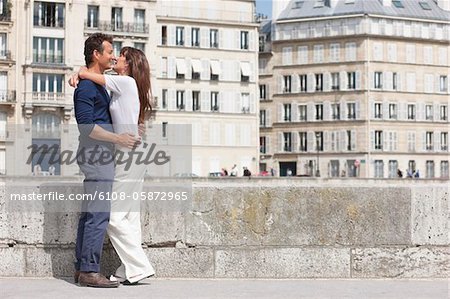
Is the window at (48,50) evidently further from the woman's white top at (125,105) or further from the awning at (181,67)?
the woman's white top at (125,105)

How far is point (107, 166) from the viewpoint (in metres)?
8.81

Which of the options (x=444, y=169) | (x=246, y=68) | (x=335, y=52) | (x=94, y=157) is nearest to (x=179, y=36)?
(x=246, y=68)

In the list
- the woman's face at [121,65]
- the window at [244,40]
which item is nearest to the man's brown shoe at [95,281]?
the woman's face at [121,65]

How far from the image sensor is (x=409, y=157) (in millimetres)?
93625

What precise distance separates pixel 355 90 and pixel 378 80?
105 inches

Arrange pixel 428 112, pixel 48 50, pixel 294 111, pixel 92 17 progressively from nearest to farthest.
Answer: pixel 48 50, pixel 92 17, pixel 294 111, pixel 428 112

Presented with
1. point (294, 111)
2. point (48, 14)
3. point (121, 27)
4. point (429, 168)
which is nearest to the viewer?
point (48, 14)

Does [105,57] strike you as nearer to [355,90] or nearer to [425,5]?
[355,90]

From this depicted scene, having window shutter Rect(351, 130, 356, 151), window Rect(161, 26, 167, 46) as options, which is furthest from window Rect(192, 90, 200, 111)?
window shutter Rect(351, 130, 356, 151)

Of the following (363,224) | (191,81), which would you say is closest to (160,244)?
(363,224)

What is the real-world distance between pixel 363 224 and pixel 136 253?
255cm

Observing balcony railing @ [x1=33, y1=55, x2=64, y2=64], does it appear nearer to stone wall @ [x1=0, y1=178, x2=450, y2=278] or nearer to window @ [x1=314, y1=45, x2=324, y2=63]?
window @ [x1=314, y1=45, x2=324, y2=63]

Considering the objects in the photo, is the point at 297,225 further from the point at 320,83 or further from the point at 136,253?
the point at 320,83

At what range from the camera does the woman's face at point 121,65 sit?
9.11 meters
